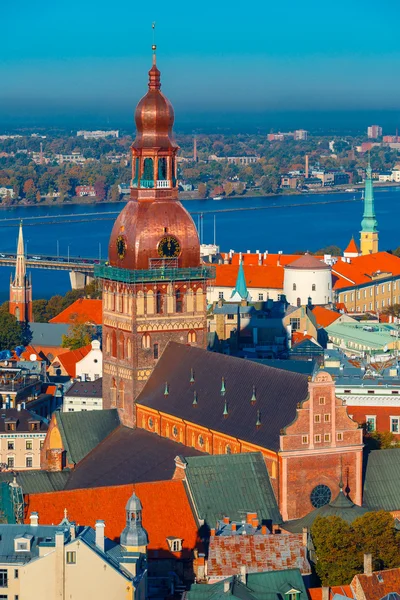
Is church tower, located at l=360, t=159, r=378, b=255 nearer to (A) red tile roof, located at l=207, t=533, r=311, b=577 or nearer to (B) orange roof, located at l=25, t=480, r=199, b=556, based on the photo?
(B) orange roof, located at l=25, t=480, r=199, b=556

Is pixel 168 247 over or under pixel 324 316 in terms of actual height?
over

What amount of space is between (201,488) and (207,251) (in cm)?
6160

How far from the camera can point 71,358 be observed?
66.8m

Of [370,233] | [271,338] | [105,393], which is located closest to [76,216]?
[370,233]

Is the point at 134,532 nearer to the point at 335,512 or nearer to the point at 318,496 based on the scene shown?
the point at 335,512

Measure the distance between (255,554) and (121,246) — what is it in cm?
1309

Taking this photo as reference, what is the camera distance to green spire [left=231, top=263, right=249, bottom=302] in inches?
3056

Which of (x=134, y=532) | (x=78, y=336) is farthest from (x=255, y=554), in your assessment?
(x=78, y=336)

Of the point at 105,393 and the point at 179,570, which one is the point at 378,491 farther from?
the point at 105,393

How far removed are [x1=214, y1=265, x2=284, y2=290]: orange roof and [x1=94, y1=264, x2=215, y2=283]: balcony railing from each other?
39747mm

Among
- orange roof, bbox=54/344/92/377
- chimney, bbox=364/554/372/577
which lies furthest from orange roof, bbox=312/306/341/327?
chimney, bbox=364/554/372/577

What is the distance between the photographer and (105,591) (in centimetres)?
3080

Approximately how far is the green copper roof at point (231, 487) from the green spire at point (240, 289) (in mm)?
38683

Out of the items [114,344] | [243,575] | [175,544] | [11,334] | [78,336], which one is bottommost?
[11,334]
